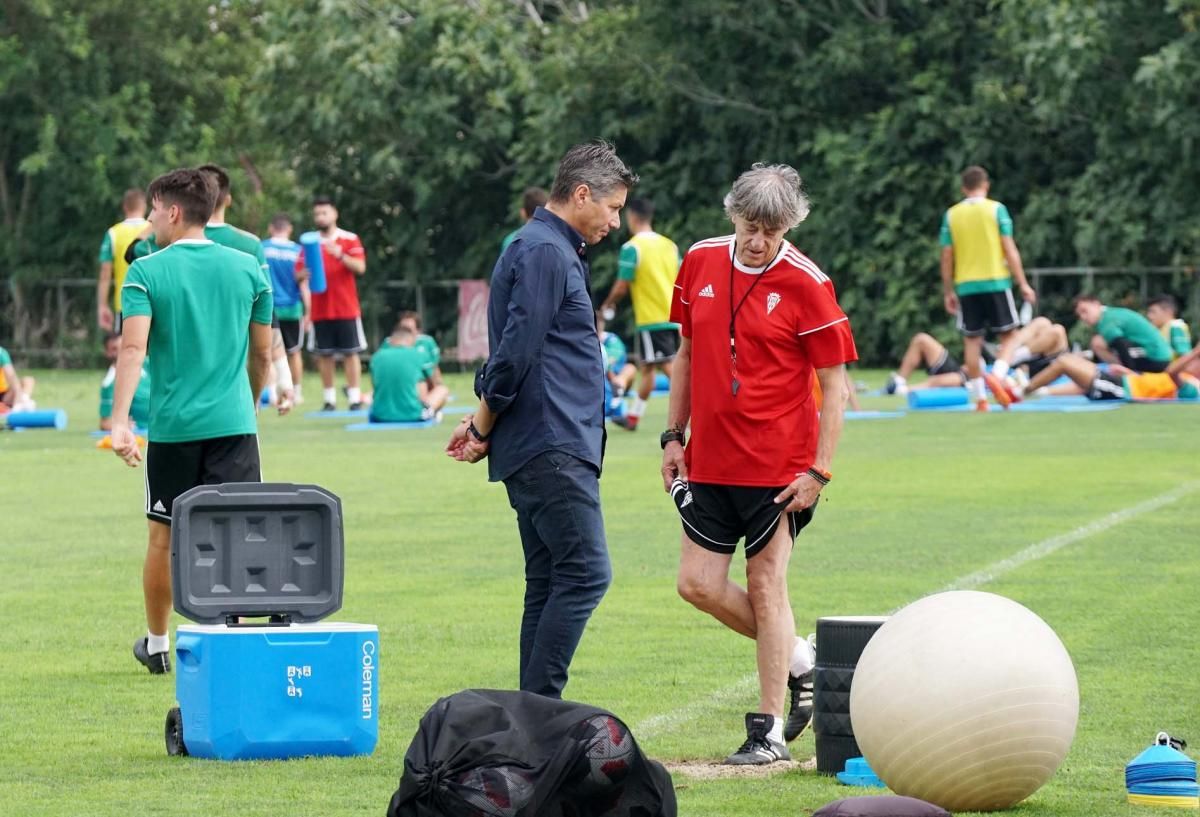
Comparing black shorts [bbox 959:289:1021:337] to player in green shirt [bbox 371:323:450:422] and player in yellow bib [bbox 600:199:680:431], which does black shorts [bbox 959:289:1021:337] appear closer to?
player in yellow bib [bbox 600:199:680:431]

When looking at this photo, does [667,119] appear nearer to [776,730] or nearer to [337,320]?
[337,320]

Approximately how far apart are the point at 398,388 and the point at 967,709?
1818cm

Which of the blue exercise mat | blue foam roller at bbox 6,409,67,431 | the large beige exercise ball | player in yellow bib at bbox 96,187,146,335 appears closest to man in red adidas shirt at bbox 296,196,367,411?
the blue exercise mat

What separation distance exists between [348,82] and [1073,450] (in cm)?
2544

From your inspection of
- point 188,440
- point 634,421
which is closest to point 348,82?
point 634,421

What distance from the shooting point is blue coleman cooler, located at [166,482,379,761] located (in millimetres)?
7562

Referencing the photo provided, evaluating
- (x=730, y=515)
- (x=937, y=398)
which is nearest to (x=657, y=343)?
(x=937, y=398)

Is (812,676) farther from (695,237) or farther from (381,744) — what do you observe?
(695,237)

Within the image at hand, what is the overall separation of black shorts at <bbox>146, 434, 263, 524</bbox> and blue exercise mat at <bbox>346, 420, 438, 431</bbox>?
14.8 m

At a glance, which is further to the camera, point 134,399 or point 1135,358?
point 1135,358

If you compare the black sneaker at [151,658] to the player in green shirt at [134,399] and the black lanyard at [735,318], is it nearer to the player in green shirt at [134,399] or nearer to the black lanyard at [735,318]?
the black lanyard at [735,318]

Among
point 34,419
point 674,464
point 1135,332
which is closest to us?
point 674,464

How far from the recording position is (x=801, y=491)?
7547 mm

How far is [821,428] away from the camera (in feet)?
24.9
